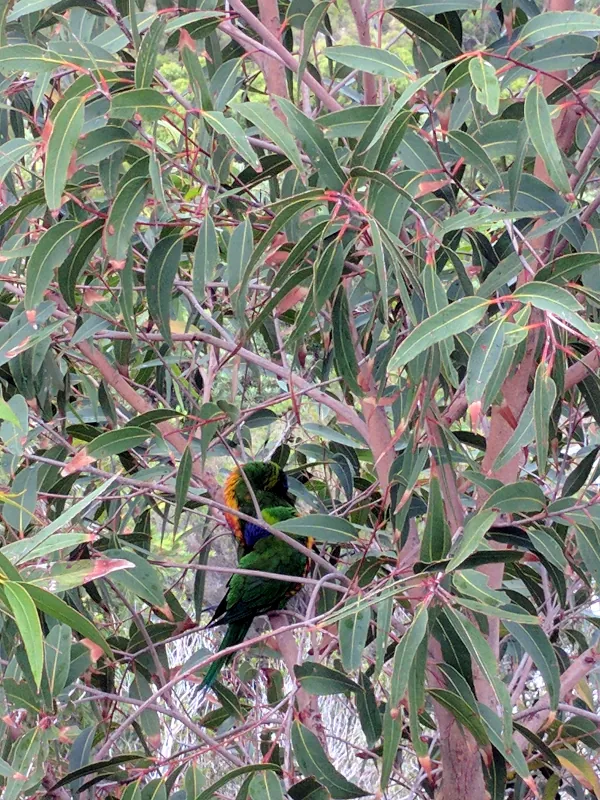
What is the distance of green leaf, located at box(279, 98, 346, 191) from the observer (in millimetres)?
933

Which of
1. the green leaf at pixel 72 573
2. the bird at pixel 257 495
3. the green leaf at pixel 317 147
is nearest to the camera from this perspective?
the green leaf at pixel 72 573

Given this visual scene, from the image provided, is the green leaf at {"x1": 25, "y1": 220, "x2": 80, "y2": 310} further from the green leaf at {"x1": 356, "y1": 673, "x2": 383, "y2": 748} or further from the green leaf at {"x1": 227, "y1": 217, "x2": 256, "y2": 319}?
the green leaf at {"x1": 356, "y1": 673, "x2": 383, "y2": 748}

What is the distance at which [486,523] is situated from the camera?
0.94 meters

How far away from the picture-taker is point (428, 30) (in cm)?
108

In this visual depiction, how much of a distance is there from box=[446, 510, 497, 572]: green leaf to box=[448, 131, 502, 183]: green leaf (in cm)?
41

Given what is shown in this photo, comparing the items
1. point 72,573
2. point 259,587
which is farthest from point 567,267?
point 259,587

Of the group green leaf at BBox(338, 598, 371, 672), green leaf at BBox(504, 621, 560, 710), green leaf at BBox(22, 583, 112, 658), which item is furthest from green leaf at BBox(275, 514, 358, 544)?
green leaf at BBox(22, 583, 112, 658)

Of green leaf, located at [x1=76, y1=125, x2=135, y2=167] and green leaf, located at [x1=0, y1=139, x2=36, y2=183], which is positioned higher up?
green leaf, located at [x1=0, y1=139, x2=36, y2=183]

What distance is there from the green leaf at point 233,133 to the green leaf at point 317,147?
5 centimetres

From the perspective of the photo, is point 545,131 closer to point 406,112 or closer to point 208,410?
point 406,112

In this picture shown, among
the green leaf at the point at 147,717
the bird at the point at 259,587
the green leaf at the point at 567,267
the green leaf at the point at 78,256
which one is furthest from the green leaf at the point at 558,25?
the green leaf at the point at 147,717

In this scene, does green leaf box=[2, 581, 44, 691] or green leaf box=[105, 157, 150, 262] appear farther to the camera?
green leaf box=[105, 157, 150, 262]

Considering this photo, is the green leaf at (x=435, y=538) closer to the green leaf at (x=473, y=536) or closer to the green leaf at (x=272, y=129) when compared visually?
the green leaf at (x=473, y=536)

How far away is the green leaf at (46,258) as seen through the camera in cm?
105
